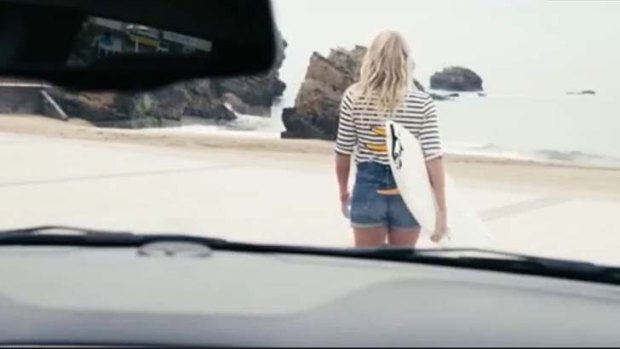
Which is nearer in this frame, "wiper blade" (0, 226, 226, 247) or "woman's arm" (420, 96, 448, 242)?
"wiper blade" (0, 226, 226, 247)

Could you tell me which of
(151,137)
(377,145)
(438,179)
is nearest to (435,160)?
(438,179)

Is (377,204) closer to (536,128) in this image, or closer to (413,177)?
(413,177)

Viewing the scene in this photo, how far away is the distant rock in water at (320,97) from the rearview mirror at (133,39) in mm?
9597

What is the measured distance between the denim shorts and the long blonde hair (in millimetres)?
170

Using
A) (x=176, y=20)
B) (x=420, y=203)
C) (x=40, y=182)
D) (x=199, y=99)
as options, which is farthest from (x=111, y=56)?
(x=199, y=99)

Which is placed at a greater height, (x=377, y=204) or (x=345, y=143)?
(x=345, y=143)

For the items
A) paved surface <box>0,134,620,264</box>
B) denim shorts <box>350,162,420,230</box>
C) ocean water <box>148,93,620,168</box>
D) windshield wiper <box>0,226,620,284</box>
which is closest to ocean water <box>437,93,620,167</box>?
ocean water <box>148,93,620,168</box>

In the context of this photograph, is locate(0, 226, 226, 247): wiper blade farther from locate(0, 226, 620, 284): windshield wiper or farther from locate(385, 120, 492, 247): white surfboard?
locate(385, 120, 492, 247): white surfboard

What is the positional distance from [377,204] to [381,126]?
0.21 metres

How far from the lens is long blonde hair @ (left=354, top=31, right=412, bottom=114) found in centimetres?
370

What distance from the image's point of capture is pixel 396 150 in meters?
3.53

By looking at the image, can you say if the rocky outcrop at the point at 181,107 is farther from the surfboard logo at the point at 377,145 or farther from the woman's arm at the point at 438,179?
the surfboard logo at the point at 377,145

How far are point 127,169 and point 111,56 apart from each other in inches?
417

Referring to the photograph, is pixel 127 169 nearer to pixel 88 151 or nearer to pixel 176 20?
pixel 88 151
